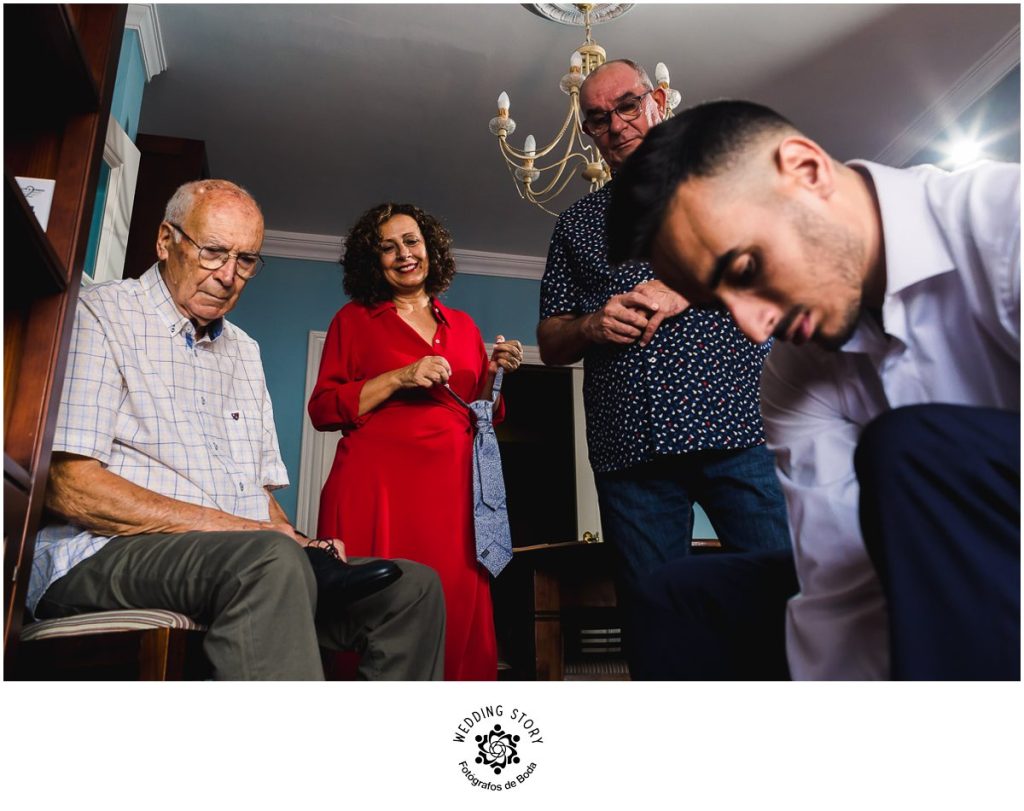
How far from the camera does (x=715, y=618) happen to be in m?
0.81

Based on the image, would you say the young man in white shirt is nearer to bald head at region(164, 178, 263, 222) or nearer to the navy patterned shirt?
the navy patterned shirt

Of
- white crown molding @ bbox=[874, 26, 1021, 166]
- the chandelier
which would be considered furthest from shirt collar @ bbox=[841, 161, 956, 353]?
the chandelier

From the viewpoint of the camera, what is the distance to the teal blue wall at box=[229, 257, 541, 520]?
2799 millimetres

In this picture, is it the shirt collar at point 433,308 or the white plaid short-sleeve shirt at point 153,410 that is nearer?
the white plaid short-sleeve shirt at point 153,410

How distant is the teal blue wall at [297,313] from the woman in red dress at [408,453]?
981mm

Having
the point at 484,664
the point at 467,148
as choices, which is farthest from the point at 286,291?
the point at 484,664

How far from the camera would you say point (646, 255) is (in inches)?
27.4

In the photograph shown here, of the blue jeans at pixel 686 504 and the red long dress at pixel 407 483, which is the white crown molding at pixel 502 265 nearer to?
the red long dress at pixel 407 483

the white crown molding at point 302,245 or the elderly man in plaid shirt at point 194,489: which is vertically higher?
the white crown molding at point 302,245

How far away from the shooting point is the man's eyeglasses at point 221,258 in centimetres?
119

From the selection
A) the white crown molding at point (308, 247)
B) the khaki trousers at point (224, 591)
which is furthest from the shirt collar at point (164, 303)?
the white crown molding at point (308, 247)

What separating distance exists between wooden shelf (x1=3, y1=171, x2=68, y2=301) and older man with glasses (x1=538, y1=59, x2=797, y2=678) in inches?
30.3

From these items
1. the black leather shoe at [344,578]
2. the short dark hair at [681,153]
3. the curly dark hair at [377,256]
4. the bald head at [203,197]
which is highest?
the curly dark hair at [377,256]
